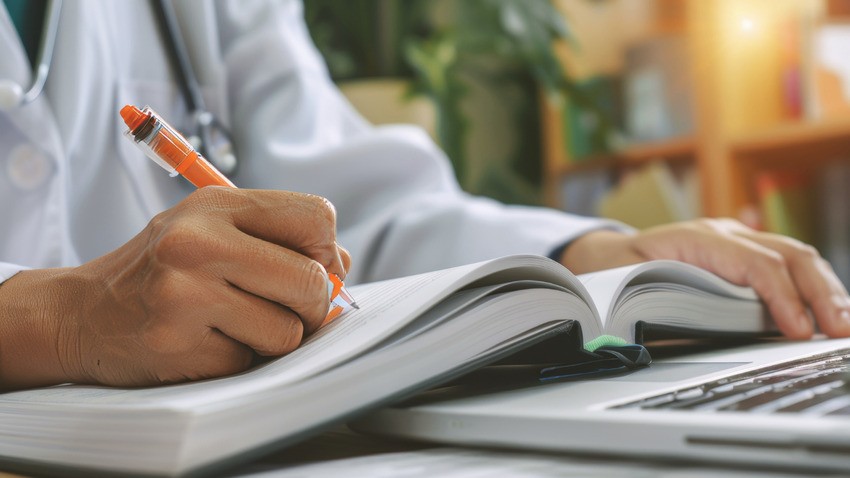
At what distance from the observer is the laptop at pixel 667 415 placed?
0.77 ft

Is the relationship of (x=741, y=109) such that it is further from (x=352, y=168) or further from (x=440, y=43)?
(x=352, y=168)

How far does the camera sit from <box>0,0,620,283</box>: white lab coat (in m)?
0.63

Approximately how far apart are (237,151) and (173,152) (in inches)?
18.5

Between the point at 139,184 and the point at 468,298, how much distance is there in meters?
0.45

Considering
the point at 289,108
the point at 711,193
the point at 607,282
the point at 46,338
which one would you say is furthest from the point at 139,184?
the point at 711,193

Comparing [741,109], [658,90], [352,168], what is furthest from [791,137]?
[352,168]

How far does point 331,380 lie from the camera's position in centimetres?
30

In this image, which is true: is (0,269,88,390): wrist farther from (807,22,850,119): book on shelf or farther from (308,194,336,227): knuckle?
(807,22,850,119): book on shelf

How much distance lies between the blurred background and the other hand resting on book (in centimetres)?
112

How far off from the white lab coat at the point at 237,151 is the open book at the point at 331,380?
28 cm

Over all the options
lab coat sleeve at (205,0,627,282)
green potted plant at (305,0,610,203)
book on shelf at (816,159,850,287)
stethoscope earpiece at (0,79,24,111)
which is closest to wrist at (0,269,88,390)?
stethoscope earpiece at (0,79,24,111)

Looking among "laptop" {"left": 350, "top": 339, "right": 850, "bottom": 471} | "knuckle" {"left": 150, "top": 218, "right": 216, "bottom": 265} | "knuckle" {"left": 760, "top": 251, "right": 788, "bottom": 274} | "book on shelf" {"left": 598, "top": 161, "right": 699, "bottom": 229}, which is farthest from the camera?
"book on shelf" {"left": 598, "top": 161, "right": 699, "bottom": 229}

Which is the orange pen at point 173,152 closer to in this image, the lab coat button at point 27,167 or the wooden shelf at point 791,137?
the lab coat button at point 27,167

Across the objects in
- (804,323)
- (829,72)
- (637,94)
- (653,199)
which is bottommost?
(653,199)
